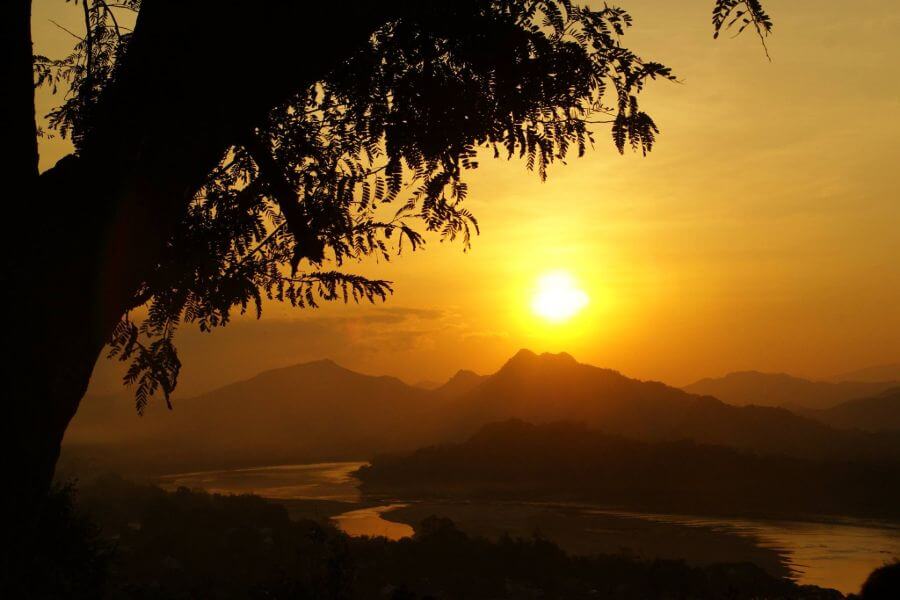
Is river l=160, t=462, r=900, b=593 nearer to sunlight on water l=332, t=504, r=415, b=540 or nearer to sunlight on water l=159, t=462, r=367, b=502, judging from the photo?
sunlight on water l=332, t=504, r=415, b=540

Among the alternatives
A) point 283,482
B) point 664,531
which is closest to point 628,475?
point 664,531

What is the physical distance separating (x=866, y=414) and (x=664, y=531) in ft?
315

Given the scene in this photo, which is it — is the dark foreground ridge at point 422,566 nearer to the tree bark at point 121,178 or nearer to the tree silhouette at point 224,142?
the tree silhouette at point 224,142

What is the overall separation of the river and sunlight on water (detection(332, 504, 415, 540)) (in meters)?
0.08

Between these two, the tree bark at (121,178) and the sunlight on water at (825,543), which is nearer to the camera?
the tree bark at (121,178)

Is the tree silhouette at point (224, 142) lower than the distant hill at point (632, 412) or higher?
higher

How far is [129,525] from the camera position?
4559 centimetres

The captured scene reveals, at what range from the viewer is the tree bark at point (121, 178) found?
148 inches

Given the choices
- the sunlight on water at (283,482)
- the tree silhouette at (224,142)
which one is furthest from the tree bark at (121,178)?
the sunlight on water at (283,482)

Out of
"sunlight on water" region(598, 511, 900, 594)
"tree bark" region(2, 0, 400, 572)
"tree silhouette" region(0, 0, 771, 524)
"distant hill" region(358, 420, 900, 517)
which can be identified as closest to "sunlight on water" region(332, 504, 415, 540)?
"distant hill" region(358, 420, 900, 517)

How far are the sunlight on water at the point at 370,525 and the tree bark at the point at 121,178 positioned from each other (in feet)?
151

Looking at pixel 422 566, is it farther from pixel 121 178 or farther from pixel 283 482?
pixel 283 482

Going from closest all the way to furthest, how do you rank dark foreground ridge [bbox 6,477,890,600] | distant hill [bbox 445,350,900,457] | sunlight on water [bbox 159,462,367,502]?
dark foreground ridge [bbox 6,477,890,600] → sunlight on water [bbox 159,462,367,502] → distant hill [bbox 445,350,900,457]

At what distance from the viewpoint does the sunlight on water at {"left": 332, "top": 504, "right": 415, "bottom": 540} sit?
169 ft
